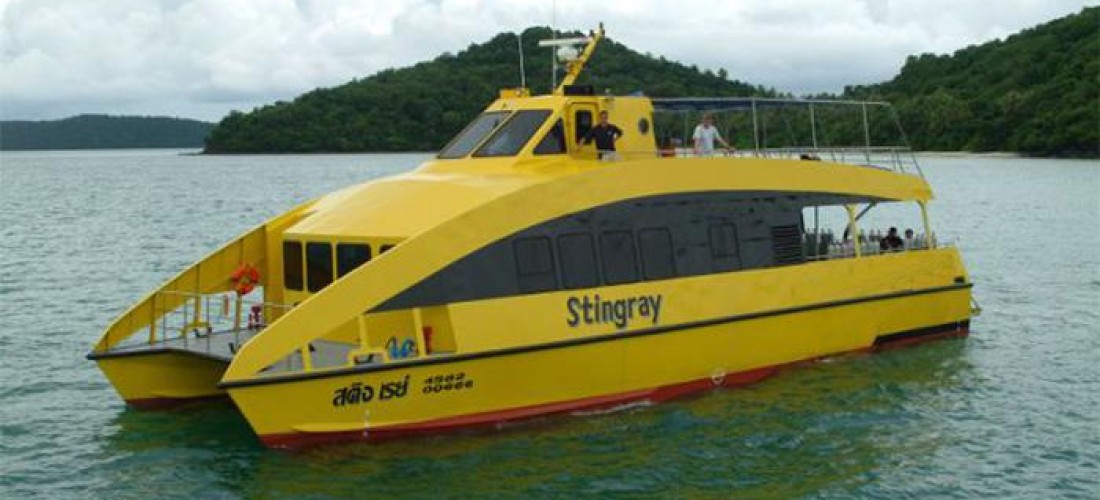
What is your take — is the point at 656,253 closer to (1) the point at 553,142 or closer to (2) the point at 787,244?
(1) the point at 553,142

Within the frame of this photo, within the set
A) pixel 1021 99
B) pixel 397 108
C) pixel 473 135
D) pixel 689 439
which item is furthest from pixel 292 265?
pixel 397 108

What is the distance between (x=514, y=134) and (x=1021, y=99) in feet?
299

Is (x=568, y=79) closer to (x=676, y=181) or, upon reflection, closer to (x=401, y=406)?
(x=676, y=181)

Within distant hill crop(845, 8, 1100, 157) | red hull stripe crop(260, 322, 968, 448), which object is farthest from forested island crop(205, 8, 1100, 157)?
red hull stripe crop(260, 322, 968, 448)

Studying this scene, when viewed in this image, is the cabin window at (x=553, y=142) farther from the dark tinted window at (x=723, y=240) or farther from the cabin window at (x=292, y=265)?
the cabin window at (x=292, y=265)

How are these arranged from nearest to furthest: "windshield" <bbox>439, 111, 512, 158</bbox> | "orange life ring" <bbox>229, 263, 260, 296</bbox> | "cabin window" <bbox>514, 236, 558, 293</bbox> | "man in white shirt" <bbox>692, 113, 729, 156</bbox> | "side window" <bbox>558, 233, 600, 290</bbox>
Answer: "cabin window" <bbox>514, 236, 558, 293</bbox> → "side window" <bbox>558, 233, 600, 290</bbox> → "orange life ring" <bbox>229, 263, 260, 296</bbox> → "windshield" <bbox>439, 111, 512, 158</bbox> → "man in white shirt" <bbox>692, 113, 729, 156</bbox>

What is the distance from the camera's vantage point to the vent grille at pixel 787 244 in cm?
1470

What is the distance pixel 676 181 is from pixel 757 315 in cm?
196

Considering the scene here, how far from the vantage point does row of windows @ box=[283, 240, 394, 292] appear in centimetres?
1239

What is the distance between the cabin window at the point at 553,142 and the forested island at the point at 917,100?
48.1 m

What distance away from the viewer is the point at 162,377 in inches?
513

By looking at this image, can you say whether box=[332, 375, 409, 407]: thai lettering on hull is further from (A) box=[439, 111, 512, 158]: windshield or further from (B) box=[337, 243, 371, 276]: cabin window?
(A) box=[439, 111, 512, 158]: windshield

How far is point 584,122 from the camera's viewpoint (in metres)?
14.3

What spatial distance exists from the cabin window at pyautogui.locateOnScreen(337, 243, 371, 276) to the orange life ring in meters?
1.16
